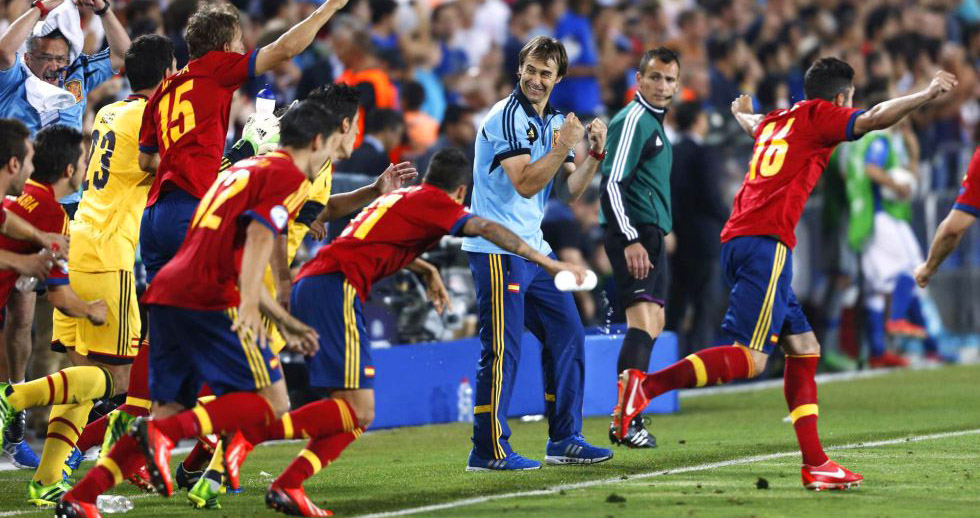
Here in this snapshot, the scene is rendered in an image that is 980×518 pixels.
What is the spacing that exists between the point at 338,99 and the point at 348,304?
96 cm

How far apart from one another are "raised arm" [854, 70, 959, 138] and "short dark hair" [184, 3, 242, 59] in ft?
10.9

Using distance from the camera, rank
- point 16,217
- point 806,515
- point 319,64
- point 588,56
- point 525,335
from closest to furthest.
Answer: point 806,515, point 16,217, point 525,335, point 319,64, point 588,56

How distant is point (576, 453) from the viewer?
857cm

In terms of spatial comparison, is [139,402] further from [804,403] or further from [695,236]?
[695,236]

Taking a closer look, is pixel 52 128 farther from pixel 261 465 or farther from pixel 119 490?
pixel 261 465

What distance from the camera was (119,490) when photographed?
316 inches

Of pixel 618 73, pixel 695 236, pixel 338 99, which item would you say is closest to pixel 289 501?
pixel 338 99

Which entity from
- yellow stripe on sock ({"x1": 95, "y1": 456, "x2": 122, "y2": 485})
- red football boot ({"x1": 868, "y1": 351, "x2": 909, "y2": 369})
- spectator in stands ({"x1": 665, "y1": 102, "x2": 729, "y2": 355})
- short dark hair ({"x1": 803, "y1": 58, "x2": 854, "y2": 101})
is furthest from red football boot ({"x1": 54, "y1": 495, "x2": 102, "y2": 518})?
red football boot ({"x1": 868, "y1": 351, "x2": 909, "y2": 369})

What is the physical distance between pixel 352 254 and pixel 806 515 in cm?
237

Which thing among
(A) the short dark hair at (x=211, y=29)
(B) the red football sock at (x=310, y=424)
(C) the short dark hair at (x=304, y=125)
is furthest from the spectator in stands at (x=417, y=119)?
(B) the red football sock at (x=310, y=424)

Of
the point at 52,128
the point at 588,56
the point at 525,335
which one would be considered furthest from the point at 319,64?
the point at 52,128

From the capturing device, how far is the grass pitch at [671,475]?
6.90m

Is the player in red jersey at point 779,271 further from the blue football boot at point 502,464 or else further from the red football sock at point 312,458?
the red football sock at point 312,458

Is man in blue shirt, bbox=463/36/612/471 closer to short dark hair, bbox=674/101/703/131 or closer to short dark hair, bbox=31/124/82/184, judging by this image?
short dark hair, bbox=31/124/82/184
